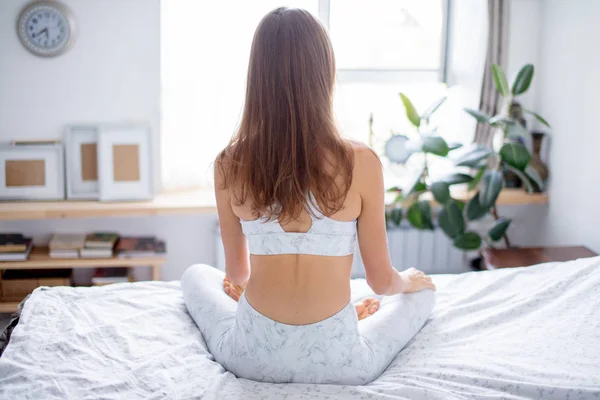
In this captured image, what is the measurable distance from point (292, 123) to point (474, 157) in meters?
1.61

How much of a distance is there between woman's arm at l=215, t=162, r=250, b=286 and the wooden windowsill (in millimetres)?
1239

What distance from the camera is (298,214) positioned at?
1.48 m

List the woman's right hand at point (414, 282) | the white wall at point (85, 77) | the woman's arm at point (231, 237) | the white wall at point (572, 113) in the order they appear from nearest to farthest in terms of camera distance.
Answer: the woman's arm at point (231, 237) → the woman's right hand at point (414, 282) → the white wall at point (572, 113) → the white wall at point (85, 77)

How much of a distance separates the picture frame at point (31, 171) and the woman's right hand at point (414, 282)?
1.89m

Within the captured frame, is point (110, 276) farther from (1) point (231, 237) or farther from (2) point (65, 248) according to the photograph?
(1) point (231, 237)

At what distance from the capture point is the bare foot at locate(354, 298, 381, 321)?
1796 mm

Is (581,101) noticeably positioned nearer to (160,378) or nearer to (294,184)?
(294,184)

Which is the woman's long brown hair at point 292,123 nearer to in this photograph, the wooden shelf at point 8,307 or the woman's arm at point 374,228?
the woman's arm at point 374,228

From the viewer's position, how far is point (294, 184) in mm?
1438

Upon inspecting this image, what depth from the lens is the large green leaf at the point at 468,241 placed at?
3043 mm

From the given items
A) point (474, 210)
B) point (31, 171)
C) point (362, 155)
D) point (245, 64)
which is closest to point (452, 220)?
point (474, 210)

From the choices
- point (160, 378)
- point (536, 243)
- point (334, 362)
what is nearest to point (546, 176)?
point (536, 243)

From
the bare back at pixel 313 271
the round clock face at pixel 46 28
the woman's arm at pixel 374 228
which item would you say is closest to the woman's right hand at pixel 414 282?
the woman's arm at pixel 374 228

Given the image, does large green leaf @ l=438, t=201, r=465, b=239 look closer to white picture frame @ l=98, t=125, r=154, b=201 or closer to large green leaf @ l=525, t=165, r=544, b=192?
large green leaf @ l=525, t=165, r=544, b=192
